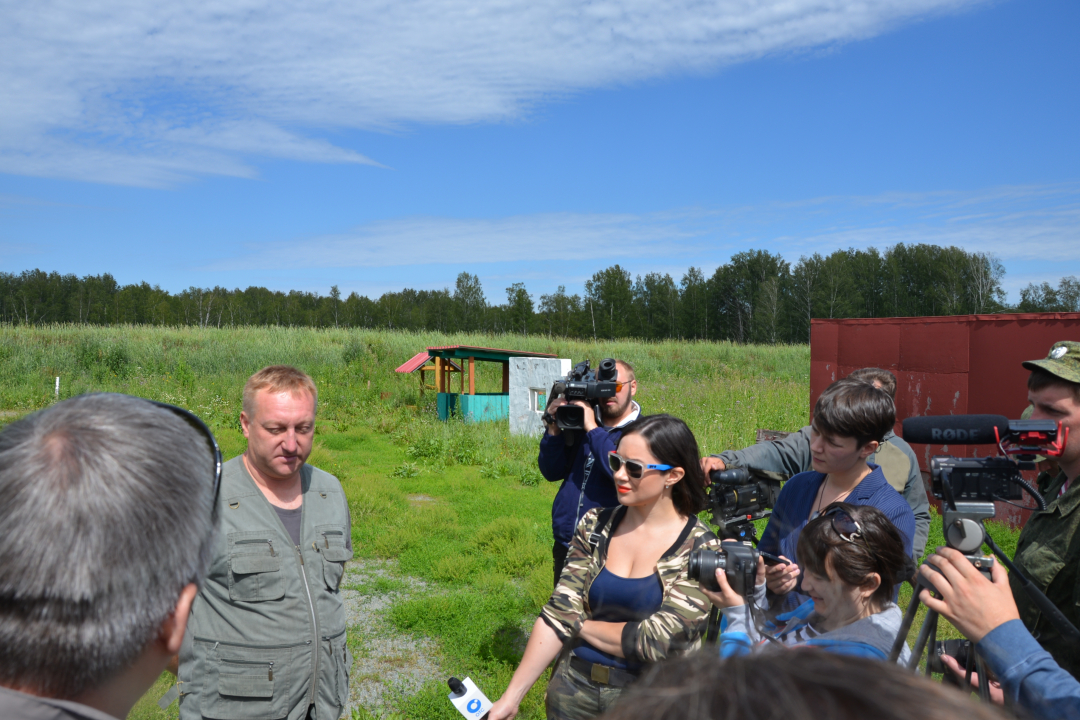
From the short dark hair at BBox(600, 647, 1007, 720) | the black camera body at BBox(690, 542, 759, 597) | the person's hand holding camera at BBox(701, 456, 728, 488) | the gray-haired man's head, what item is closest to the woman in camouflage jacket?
the person's hand holding camera at BBox(701, 456, 728, 488)

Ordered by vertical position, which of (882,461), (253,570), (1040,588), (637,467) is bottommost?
(253,570)

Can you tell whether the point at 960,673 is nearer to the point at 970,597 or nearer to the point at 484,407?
the point at 970,597

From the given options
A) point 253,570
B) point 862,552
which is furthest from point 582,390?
point 253,570

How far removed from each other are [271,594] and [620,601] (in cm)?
135

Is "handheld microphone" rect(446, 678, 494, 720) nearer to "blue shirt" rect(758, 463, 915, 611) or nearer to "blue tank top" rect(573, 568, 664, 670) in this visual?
"blue tank top" rect(573, 568, 664, 670)

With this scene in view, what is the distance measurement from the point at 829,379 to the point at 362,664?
744 cm

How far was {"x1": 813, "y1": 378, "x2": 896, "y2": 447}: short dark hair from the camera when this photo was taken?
9.10 feet

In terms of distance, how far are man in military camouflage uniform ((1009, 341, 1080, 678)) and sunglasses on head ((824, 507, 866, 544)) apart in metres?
0.55

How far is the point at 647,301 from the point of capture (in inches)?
2921

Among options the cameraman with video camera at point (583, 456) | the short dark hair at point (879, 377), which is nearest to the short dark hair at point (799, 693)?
the cameraman with video camera at point (583, 456)

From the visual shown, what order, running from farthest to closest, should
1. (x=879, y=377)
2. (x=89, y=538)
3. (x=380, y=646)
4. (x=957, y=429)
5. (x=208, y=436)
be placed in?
(x=380, y=646), (x=879, y=377), (x=957, y=429), (x=208, y=436), (x=89, y=538)

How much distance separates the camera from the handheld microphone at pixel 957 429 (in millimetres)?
1779

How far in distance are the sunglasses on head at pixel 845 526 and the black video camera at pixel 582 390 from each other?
59.9 inches

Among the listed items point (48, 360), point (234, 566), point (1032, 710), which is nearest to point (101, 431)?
point (234, 566)
